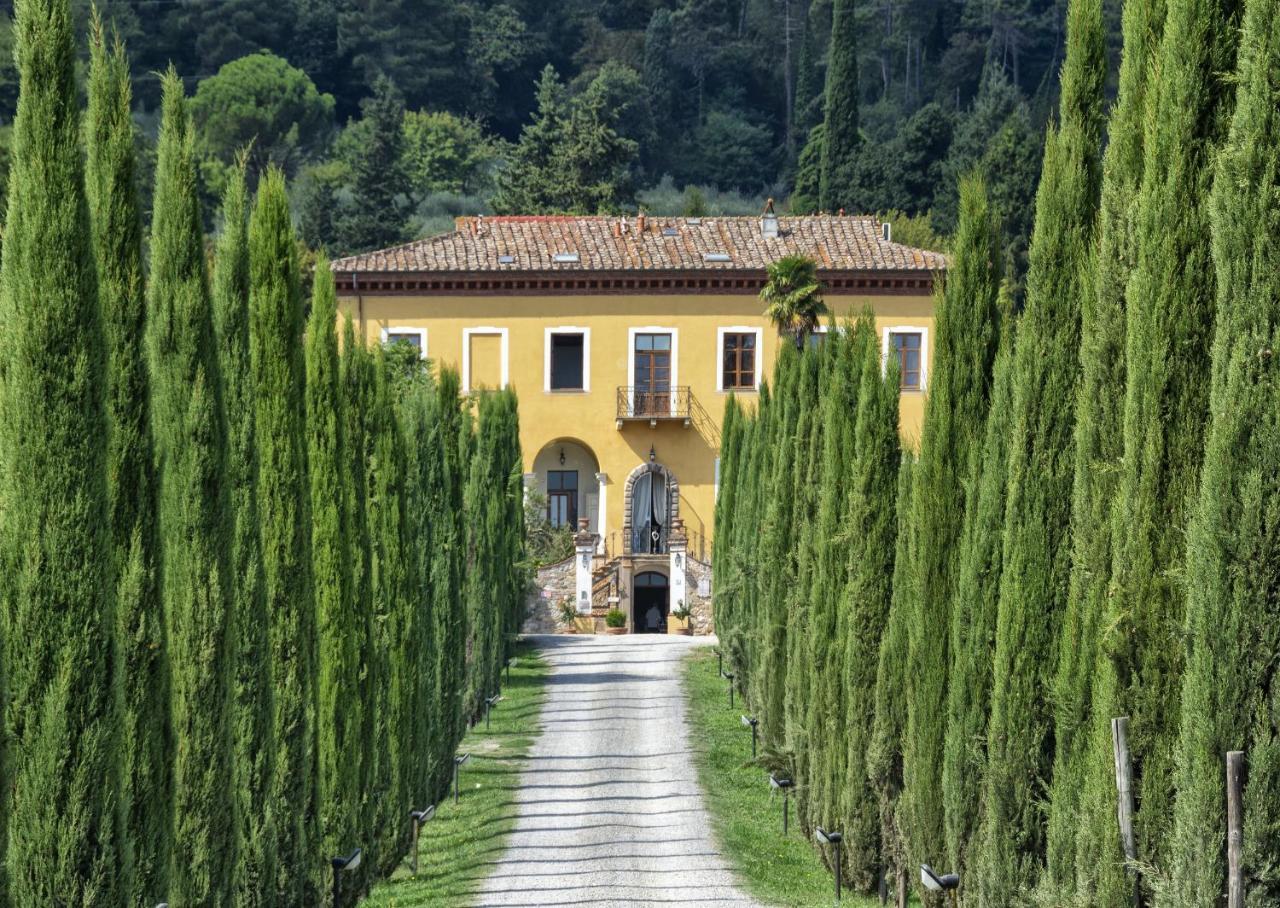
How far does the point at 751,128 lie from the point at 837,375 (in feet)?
243

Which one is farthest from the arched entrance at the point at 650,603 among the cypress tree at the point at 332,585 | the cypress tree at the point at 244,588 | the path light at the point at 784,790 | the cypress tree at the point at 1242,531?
the cypress tree at the point at 1242,531

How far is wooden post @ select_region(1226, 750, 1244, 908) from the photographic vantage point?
832 centimetres

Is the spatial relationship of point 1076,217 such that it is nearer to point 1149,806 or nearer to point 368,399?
point 1149,806

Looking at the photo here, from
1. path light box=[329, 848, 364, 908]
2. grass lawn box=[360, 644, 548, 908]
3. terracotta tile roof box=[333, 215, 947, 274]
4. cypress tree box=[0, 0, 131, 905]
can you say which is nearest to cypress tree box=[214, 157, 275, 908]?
path light box=[329, 848, 364, 908]

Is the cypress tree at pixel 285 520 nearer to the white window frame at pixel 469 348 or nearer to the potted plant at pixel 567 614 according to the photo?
the potted plant at pixel 567 614

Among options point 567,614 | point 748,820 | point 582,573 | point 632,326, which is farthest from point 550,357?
point 748,820

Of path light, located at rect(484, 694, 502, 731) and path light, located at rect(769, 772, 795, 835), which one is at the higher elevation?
path light, located at rect(484, 694, 502, 731)

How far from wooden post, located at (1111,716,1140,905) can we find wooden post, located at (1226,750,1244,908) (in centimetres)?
104

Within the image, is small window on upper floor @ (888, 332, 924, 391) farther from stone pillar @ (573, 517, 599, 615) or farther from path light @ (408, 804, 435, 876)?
path light @ (408, 804, 435, 876)

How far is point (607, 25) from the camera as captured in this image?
102 meters

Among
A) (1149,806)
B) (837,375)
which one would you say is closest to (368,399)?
(837,375)

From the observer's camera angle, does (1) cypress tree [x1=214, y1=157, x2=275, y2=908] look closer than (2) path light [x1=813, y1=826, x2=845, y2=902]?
Yes

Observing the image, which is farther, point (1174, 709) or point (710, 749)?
point (710, 749)

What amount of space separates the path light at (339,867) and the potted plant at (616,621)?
27831 mm
